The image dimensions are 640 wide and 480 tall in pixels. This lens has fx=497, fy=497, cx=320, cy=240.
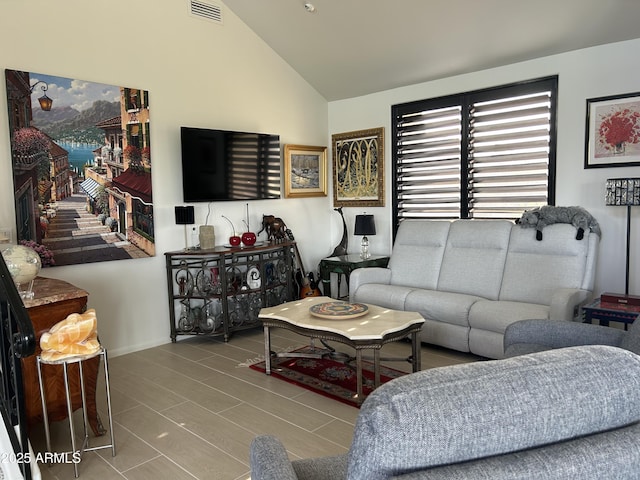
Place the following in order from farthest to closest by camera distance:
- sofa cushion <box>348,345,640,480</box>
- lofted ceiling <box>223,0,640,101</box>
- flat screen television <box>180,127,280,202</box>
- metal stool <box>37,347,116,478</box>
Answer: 1. flat screen television <box>180,127,280,202</box>
2. lofted ceiling <box>223,0,640,101</box>
3. metal stool <box>37,347,116,478</box>
4. sofa cushion <box>348,345,640,480</box>

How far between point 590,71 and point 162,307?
4.37 m

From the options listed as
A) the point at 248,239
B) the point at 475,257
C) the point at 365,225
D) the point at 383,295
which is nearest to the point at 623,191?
the point at 475,257

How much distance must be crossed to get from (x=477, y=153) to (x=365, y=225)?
145cm

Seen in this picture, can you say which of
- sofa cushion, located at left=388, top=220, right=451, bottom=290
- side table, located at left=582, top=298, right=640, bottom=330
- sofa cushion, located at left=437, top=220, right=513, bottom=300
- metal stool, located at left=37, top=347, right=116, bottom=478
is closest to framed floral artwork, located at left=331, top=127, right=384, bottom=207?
sofa cushion, located at left=388, top=220, right=451, bottom=290

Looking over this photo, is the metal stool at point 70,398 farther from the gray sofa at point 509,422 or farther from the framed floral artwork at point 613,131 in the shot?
the framed floral artwork at point 613,131

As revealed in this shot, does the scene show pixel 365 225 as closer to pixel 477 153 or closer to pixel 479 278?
pixel 477 153

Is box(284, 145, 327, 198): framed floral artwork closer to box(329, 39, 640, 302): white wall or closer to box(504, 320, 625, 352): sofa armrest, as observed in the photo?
box(329, 39, 640, 302): white wall

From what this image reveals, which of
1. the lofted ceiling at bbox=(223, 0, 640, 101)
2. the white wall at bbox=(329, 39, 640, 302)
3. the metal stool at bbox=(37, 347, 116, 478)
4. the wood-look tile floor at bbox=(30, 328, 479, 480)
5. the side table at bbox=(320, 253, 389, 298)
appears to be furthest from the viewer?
the side table at bbox=(320, 253, 389, 298)

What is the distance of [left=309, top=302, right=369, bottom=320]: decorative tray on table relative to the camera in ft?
11.5

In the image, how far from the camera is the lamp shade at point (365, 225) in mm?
5664

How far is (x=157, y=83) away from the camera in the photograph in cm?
455

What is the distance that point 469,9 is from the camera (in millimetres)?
4113

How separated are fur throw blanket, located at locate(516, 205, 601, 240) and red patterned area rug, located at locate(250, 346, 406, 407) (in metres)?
1.71

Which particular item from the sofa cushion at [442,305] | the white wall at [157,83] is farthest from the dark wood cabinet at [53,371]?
the sofa cushion at [442,305]
